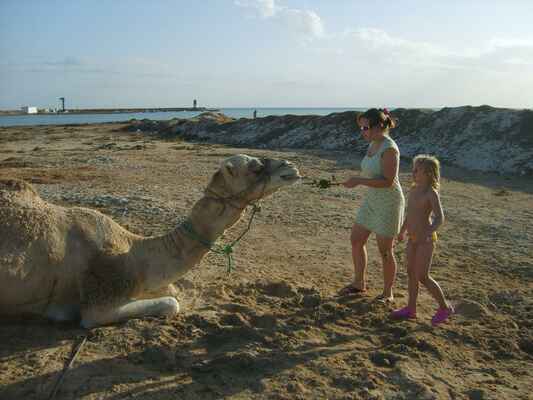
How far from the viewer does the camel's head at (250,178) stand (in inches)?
182

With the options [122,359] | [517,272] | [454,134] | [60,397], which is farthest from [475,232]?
[454,134]

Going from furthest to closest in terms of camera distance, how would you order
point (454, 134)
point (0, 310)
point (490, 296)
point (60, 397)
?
point (454, 134), point (490, 296), point (0, 310), point (60, 397)

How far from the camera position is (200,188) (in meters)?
12.3

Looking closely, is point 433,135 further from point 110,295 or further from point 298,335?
point 110,295

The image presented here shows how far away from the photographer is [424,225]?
4941 mm

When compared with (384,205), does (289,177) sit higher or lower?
higher

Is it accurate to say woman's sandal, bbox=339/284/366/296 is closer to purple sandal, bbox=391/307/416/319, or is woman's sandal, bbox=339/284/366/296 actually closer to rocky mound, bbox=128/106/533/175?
purple sandal, bbox=391/307/416/319

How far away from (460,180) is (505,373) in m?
12.6

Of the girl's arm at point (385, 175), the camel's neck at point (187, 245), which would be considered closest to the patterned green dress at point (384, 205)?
the girl's arm at point (385, 175)

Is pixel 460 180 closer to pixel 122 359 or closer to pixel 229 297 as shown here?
pixel 229 297

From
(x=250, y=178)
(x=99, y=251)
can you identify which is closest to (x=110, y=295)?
(x=99, y=251)

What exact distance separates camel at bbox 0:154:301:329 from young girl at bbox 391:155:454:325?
4.06ft

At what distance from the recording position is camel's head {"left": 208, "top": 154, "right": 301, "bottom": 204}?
15.1ft

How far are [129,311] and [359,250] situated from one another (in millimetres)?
2510
